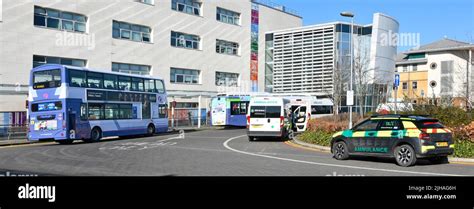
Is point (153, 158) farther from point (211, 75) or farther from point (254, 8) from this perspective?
point (254, 8)

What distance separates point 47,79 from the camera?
24.1m

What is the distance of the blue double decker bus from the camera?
2395cm

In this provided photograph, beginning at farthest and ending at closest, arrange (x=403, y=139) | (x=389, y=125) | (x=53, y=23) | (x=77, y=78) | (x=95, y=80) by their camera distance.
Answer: (x=53, y=23), (x=95, y=80), (x=77, y=78), (x=389, y=125), (x=403, y=139)

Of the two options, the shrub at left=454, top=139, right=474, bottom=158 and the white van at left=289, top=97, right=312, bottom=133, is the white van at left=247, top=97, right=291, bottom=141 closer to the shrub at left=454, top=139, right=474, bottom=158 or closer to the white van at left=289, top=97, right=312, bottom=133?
the white van at left=289, top=97, right=312, bottom=133

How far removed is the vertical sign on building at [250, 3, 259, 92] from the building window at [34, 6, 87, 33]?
22.3 meters

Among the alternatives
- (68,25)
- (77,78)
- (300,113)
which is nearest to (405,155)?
(300,113)

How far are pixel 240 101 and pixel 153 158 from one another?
2478 centimetres

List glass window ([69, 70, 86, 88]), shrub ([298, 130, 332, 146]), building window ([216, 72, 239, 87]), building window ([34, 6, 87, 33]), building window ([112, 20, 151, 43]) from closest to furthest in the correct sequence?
shrub ([298, 130, 332, 146]) < glass window ([69, 70, 86, 88]) < building window ([34, 6, 87, 33]) < building window ([112, 20, 151, 43]) < building window ([216, 72, 239, 87])

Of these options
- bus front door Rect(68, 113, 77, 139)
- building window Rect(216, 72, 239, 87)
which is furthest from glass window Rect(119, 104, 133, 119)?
building window Rect(216, 72, 239, 87)

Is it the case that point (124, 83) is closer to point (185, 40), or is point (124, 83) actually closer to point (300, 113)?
point (300, 113)

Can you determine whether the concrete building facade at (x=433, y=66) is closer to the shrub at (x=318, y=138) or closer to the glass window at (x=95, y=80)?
the shrub at (x=318, y=138)

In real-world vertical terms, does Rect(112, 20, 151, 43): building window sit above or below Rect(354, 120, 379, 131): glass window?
Result: above

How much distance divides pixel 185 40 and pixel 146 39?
5.04m

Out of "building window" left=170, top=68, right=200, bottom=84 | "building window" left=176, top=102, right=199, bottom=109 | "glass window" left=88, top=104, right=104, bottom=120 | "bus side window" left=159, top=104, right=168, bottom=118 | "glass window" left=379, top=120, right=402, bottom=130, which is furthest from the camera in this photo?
"building window" left=176, top=102, right=199, bottom=109
